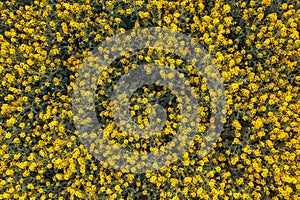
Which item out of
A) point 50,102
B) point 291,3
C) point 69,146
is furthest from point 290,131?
point 50,102

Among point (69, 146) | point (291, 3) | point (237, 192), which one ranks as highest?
point (291, 3)

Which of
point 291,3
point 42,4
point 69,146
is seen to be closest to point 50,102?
point 69,146

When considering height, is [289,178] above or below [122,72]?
below

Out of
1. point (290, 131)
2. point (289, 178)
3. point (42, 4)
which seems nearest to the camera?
point (289, 178)

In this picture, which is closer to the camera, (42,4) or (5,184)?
(5,184)

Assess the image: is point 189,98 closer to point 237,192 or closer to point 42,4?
point 237,192

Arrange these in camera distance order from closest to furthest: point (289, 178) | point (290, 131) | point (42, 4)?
point (289, 178) → point (290, 131) → point (42, 4)
